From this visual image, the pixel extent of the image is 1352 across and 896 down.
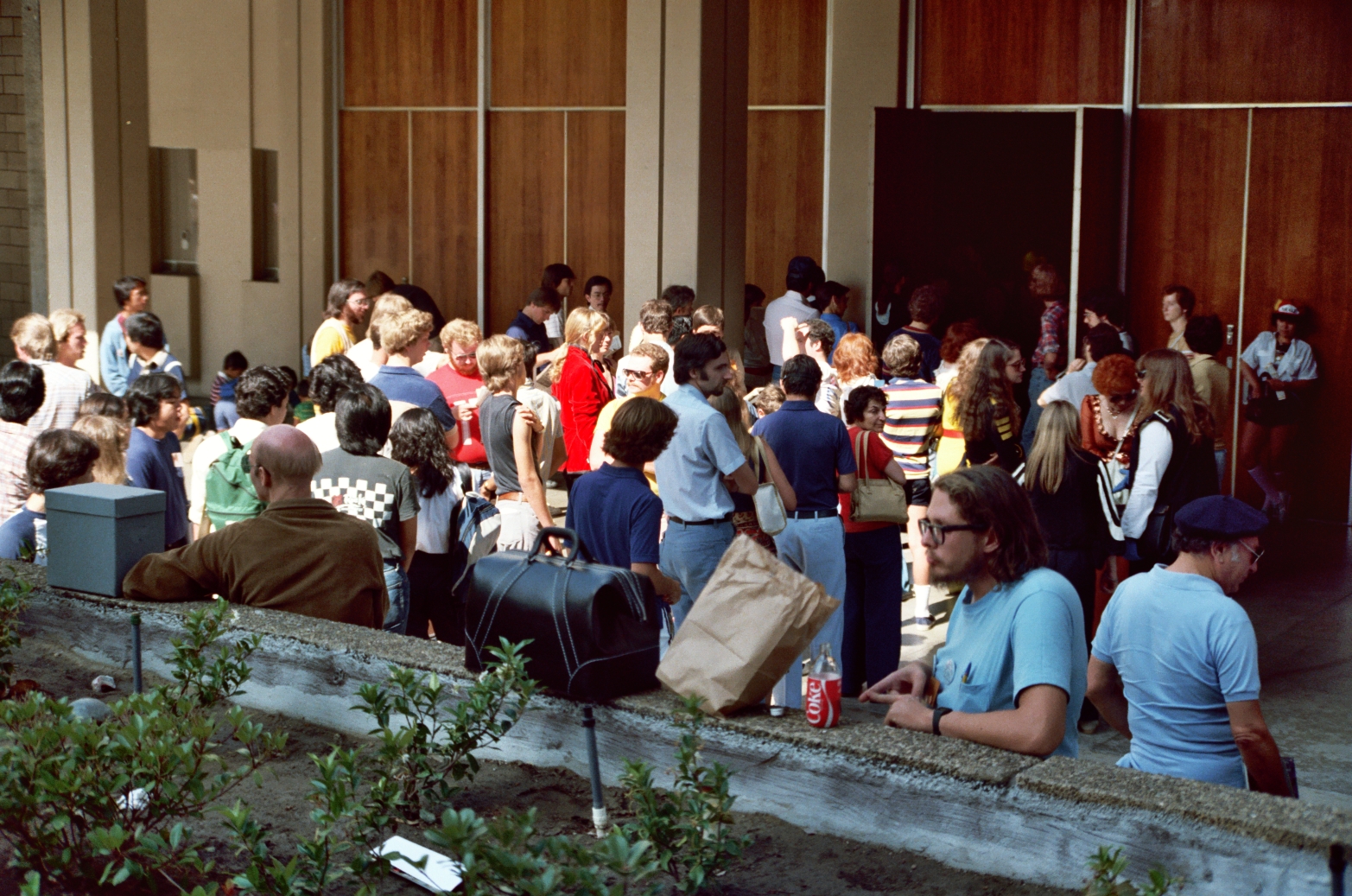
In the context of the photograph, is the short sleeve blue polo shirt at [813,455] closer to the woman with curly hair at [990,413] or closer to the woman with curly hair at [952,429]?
A: the woman with curly hair at [990,413]

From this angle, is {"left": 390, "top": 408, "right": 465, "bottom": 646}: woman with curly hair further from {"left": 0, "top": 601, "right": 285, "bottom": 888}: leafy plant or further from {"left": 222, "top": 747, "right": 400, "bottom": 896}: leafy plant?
{"left": 222, "top": 747, "right": 400, "bottom": 896}: leafy plant

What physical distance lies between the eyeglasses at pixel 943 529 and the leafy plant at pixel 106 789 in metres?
1.80

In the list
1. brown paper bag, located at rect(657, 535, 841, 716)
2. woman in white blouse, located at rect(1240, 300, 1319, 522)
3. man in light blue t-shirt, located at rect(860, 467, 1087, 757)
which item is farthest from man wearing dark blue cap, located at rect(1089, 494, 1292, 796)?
woman in white blouse, located at rect(1240, 300, 1319, 522)

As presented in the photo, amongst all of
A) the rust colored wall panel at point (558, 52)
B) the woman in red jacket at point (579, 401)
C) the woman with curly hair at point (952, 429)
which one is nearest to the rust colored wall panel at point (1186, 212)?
the woman with curly hair at point (952, 429)

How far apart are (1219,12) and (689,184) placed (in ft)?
13.7

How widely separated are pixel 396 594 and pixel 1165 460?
3482 millimetres

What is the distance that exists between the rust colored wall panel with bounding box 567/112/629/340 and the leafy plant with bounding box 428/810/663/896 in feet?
34.8

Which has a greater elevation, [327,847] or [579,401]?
[579,401]

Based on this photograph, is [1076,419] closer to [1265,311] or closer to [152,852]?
[152,852]

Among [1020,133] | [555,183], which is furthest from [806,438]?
[555,183]

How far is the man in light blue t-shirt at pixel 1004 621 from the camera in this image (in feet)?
11.6

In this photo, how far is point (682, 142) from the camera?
1084 centimetres

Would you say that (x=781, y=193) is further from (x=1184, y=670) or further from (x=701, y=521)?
(x=1184, y=670)

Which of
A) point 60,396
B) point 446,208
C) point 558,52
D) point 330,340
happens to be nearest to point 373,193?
point 446,208
